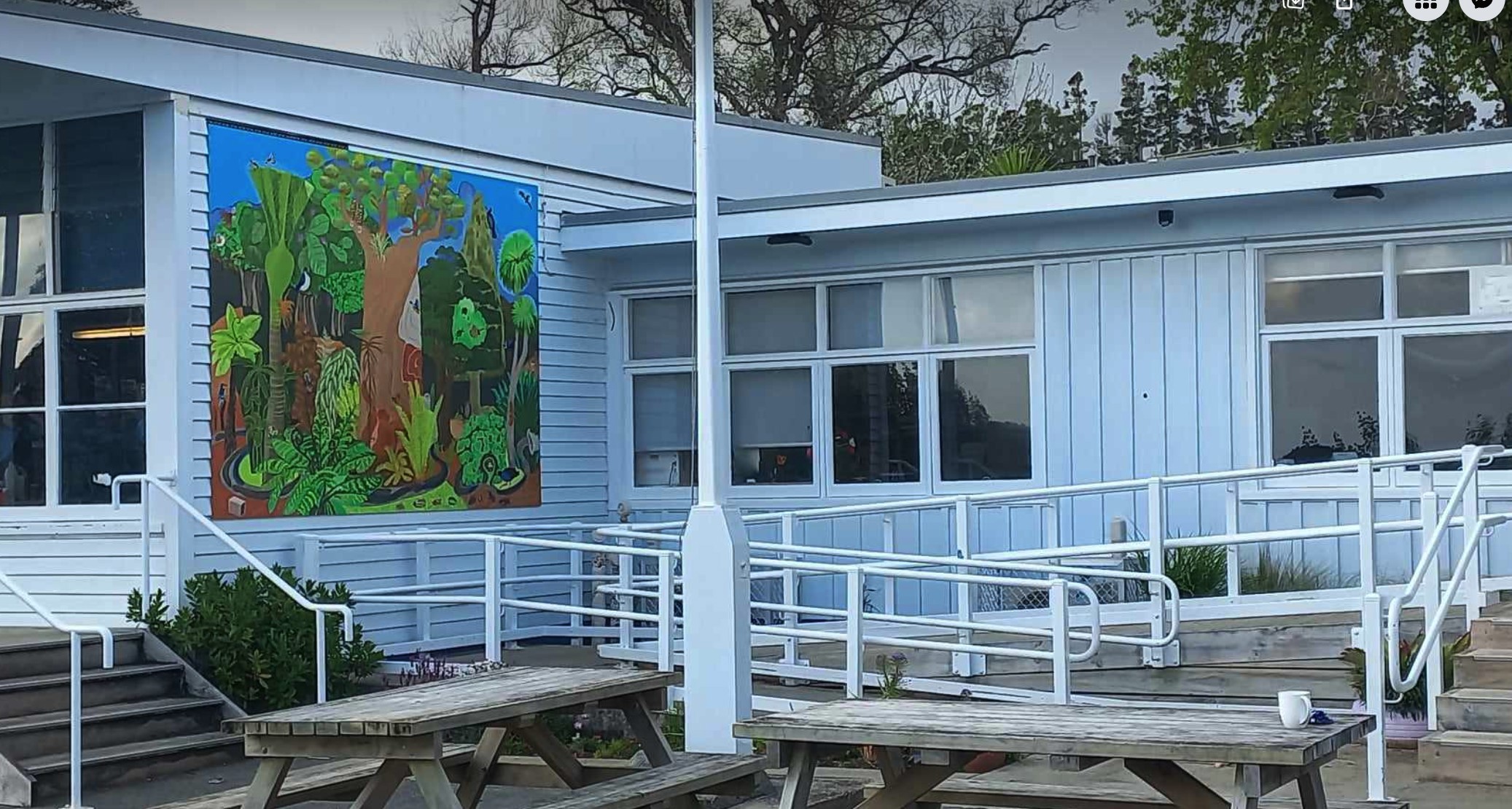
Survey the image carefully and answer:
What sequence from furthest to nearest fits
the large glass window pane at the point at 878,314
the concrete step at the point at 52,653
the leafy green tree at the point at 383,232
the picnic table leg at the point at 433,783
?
the large glass window pane at the point at 878,314, the leafy green tree at the point at 383,232, the concrete step at the point at 52,653, the picnic table leg at the point at 433,783

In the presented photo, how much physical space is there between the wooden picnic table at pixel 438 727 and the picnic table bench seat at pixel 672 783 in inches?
11.0

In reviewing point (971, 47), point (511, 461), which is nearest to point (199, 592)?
point (511, 461)

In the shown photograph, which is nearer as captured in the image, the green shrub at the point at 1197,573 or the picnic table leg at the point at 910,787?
the picnic table leg at the point at 910,787

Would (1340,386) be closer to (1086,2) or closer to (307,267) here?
(307,267)

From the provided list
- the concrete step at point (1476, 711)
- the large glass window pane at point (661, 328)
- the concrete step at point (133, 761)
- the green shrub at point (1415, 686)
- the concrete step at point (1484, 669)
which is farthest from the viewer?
the large glass window pane at point (661, 328)

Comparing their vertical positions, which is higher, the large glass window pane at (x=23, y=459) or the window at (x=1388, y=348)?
the window at (x=1388, y=348)

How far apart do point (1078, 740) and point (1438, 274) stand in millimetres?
7521

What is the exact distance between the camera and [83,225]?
12094mm

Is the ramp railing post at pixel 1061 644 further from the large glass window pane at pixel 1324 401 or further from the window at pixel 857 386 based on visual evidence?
the window at pixel 857 386

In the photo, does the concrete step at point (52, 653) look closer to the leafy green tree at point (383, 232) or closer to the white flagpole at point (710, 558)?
the leafy green tree at point (383, 232)

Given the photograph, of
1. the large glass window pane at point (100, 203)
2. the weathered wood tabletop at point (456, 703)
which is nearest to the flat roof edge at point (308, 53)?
the large glass window pane at point (100, 203)

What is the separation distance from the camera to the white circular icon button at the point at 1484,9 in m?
25.6

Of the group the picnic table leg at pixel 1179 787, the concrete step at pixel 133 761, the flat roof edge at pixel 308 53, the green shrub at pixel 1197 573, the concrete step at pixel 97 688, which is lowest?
the concrete step at pixel 133 761

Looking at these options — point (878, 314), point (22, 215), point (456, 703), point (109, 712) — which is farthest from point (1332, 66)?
point (456, 703)
